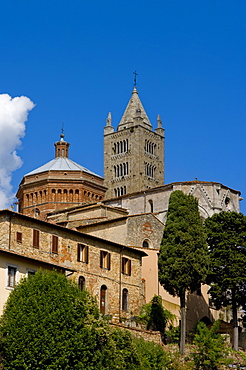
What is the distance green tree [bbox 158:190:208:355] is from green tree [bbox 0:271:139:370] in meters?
9.39

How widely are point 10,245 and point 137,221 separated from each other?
57.4ft

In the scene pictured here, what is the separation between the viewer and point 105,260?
48594 mm

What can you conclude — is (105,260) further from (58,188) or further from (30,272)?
(58,188)

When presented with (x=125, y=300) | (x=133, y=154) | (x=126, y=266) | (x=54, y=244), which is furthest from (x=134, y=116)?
(x=54, y=244)

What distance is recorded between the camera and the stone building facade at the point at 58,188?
83875 millimetres

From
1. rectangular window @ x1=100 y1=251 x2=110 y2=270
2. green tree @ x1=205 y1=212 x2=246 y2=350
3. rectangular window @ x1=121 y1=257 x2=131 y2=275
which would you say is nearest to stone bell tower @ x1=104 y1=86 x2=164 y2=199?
green tree @ x1=205 y1=212 x2=246 y2=350

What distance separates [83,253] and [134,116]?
10398 cm

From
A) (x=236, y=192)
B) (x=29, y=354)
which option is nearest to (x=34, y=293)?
(x=29, y=354)

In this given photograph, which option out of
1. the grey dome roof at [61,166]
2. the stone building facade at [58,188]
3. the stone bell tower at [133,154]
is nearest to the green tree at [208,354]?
the stone building facade at [58,188]

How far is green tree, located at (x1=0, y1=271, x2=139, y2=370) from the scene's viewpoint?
116 feet

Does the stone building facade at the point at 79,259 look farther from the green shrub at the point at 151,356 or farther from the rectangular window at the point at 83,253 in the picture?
the green shrub at the point at 151,356

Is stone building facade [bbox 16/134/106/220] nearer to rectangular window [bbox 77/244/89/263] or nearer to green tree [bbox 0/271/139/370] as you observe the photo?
rectangular window [bbox 77/244/89/263]

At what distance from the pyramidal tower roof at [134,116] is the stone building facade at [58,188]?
62.3 metres

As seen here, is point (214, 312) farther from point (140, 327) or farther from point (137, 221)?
point (140, 327)
